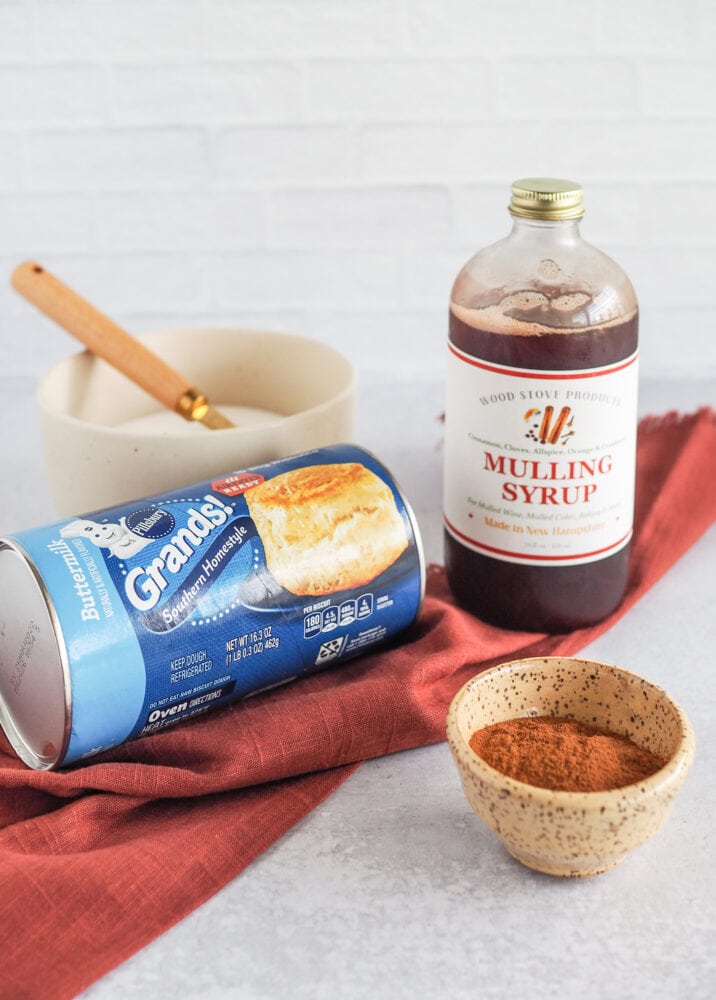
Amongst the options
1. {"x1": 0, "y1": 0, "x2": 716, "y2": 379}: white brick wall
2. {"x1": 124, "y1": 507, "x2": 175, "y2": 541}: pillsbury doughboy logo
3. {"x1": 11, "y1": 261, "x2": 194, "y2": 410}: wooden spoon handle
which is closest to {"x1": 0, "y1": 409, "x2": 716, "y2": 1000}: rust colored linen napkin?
{"x1": 124, "y1": 507, "x2": 175, "y2": 541}: pillsbury doughboy logo

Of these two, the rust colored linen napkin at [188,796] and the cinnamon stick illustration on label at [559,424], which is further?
the cinnamon stick illustration on label at [559,424]

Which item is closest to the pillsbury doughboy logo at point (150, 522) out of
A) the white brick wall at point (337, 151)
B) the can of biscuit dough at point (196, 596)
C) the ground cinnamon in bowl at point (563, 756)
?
the can of biscuit dough at point (196, 596)

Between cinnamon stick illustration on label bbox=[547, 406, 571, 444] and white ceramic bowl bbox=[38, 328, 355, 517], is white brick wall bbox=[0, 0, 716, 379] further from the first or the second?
cinnamon stick illustration on label bbox=[547, 406, 571, 444]

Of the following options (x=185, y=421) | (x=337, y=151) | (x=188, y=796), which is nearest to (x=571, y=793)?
(x=188, y=796)

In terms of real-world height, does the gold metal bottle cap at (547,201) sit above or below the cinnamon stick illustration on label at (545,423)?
above

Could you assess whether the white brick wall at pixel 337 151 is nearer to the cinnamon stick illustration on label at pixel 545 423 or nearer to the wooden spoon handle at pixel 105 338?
→ the wooden spoon handle at pixel 105 338

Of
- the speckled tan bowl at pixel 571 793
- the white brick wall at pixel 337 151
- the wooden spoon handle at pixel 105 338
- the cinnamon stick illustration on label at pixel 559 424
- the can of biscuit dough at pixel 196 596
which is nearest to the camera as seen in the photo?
the speckled tan bowl at pixel 571 793

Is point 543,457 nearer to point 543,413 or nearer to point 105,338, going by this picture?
point 543,413

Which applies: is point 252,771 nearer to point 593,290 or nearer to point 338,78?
point 593,290
